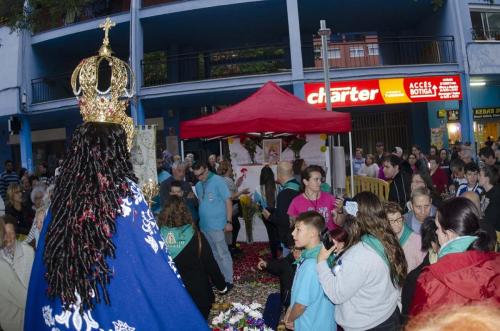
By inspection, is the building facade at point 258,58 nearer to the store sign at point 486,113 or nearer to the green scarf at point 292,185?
the store sign at point 486,113

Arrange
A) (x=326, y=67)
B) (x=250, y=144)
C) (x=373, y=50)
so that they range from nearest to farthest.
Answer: (x=326, y=67)
(x=250, y=144)
(x=373, y=50)

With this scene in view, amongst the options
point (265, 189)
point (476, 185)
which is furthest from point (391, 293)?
point (265, 189)

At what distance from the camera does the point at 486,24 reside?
55.6ft

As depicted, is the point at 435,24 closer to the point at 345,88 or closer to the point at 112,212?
the point at 345,88

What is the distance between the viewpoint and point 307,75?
15.1 metres

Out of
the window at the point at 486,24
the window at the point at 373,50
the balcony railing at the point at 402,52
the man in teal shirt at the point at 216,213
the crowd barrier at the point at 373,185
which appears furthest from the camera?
the window at the point at 373,50

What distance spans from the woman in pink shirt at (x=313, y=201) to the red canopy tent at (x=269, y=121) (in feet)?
9.17

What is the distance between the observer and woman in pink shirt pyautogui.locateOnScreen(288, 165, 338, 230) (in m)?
5.80

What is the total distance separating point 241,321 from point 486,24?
16.4 m

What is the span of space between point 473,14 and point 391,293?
16.4m

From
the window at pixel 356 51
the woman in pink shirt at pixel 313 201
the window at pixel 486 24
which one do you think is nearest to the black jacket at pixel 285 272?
the woman in pink shirt at pixel 313 201

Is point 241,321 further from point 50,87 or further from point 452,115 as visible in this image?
point 50,87

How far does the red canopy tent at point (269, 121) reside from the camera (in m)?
8.66

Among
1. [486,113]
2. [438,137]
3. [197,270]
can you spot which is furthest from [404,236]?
[486,113]
